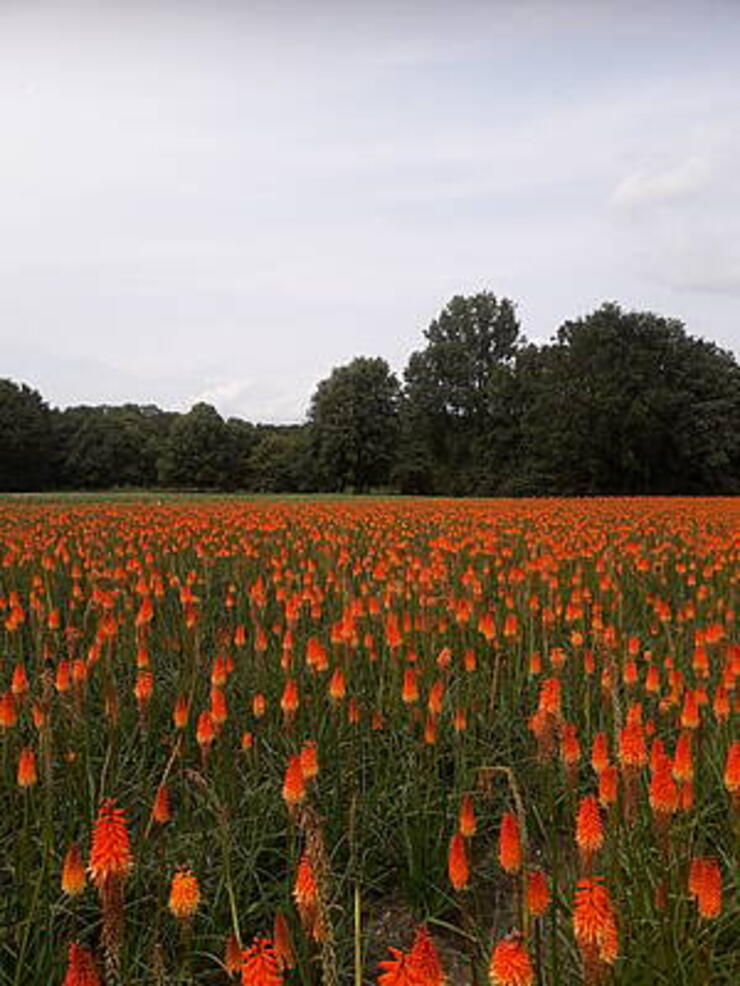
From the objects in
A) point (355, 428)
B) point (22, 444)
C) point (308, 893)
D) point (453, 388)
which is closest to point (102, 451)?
point (22, 444)

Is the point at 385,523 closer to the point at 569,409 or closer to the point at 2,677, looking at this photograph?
the point at 2,677

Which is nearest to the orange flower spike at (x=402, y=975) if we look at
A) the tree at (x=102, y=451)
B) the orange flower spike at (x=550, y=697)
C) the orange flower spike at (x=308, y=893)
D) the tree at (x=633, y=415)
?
the orange flower spike at (x=308, y=893)

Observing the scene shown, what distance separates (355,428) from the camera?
6975cm

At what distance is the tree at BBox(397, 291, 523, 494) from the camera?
68.1 meters

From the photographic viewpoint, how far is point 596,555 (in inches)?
345

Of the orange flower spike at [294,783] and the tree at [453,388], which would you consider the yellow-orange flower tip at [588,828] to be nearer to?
the orange flower spike at [294,783]

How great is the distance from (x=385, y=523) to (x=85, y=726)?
28.8 feet

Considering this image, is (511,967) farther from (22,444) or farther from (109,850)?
(22,444)

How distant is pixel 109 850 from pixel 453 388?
68948 millimetres

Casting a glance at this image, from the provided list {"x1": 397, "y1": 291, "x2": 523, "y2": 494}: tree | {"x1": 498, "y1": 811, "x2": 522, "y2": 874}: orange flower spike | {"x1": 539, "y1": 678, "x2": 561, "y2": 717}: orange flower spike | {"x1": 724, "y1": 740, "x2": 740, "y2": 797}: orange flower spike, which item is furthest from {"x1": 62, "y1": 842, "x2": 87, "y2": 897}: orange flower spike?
{"x1": 397, "y1": 291, "x2": 523, "y2": 494}: tree

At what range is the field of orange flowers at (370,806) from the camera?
67.2 inches

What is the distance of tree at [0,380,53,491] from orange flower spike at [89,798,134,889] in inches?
3177

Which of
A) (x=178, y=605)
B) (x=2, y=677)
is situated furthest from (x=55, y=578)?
(x=2, y=677)

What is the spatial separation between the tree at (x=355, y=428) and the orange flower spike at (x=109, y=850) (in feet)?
221
